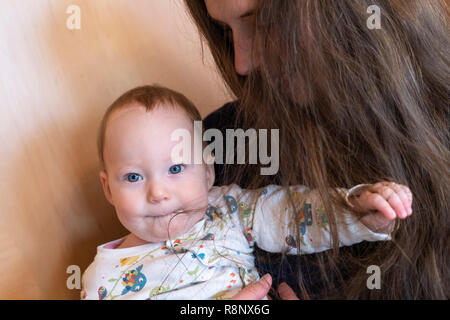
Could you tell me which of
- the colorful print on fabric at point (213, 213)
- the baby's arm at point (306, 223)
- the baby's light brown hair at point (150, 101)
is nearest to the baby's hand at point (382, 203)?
the baby's arm at point (306, 223)

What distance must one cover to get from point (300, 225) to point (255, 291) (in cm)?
14

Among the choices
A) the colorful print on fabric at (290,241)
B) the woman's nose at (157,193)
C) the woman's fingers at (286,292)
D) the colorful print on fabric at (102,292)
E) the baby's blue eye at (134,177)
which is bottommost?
the woman's fingers at (286,292)

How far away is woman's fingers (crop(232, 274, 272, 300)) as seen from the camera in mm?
746

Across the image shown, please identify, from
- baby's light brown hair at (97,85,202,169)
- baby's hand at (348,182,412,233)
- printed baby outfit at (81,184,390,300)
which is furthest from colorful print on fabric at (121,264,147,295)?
baby's hand at (348,182,412,233)

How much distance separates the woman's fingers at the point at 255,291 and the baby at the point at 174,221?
3 centimetres

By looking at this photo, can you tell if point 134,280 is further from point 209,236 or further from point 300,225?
point 300,225

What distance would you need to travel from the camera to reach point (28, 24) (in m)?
0.93

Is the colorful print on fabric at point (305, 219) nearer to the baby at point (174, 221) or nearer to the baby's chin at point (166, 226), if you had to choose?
the baby at point (174, 221)

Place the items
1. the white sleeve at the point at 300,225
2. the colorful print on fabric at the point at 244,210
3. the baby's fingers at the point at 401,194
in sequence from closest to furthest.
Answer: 1. the baby's fingers at the point at 401,194
2. the white sleeve at the point at 300,225
3. the colorful print on fabric at the point at 244,210

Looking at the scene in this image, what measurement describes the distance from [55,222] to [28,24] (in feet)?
1.41

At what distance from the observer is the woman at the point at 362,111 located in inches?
28.0

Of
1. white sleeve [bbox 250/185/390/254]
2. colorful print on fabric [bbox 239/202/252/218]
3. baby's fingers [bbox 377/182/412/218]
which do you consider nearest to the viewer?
baby's fingers [bbox 377/182/412/218]

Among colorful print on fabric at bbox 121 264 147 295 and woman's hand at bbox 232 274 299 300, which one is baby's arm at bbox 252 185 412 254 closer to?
woman's hand at bbox 232 274 299 300
